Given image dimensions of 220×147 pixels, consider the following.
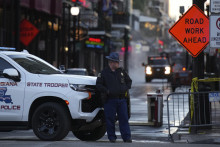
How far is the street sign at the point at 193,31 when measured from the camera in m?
15.1

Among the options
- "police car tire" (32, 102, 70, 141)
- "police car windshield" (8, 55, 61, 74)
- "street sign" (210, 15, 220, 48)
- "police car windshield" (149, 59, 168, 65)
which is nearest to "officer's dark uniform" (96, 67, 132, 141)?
"police car tire" (32, 102, 70, 141)

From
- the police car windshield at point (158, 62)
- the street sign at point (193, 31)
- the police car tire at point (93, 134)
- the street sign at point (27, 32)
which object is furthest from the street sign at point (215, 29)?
the police car windshield at point (158, 62)

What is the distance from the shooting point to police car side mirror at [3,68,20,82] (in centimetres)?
1209

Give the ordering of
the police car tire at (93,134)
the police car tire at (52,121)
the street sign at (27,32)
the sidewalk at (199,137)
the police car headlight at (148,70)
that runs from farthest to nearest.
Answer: the police car headlight at (148,70) < the street sign at (27,32) < the police car tire at (93,134) < the sidewalk at (199,137) < the police car tire at (52,121)

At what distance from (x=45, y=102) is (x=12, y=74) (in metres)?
0.82

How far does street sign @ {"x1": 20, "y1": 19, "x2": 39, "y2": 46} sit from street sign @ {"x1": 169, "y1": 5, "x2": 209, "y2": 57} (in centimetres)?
1327

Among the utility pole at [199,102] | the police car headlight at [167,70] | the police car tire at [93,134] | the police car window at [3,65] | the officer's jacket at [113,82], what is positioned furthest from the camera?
the police car headlight at [167,70]

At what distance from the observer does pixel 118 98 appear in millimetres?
12336

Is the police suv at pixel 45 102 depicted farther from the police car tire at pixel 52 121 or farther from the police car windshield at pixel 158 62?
the police car windshield at pixel 158 62

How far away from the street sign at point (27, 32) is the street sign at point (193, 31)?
1327cm

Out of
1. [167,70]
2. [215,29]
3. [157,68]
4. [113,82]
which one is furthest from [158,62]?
[113,82]

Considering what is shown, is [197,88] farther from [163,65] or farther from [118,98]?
[163,65]

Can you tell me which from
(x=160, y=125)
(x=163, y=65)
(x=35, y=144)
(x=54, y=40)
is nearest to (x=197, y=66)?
(x=160, y=125)

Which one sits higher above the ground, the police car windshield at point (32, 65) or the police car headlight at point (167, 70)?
the police car windshield at point (32, 65)
